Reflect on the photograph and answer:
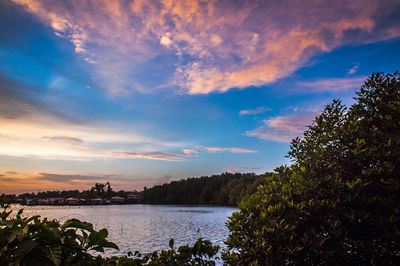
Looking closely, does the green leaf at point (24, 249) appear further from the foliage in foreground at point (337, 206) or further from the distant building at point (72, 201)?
the distant building at point (72, 201)

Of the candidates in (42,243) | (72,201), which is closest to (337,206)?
(42,243)

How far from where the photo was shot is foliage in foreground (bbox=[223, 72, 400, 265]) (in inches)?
157

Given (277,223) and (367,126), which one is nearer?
(277,223)

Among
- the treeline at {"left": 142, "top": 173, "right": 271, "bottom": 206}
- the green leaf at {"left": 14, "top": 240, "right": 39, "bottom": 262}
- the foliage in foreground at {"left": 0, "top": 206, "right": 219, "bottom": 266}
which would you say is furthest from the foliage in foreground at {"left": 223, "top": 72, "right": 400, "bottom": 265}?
the treeline at {"left": 142, "top": 173, "right": 271, "bottom": 206}

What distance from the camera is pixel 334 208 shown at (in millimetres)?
4184

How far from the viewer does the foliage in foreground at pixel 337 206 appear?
3.99 m

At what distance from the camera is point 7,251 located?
1807 mm

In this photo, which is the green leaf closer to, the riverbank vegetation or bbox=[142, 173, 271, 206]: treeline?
the riverbank vegetation

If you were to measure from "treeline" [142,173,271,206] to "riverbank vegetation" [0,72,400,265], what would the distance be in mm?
100149

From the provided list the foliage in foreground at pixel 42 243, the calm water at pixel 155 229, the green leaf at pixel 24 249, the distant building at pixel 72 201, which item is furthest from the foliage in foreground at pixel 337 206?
the distant building at pixel 72 201

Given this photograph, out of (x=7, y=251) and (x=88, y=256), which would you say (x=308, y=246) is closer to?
(x=88, y=256)

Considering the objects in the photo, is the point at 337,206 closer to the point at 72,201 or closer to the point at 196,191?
the point at 196,191

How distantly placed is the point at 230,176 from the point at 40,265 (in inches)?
5404

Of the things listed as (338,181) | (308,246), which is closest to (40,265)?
(308,246)
